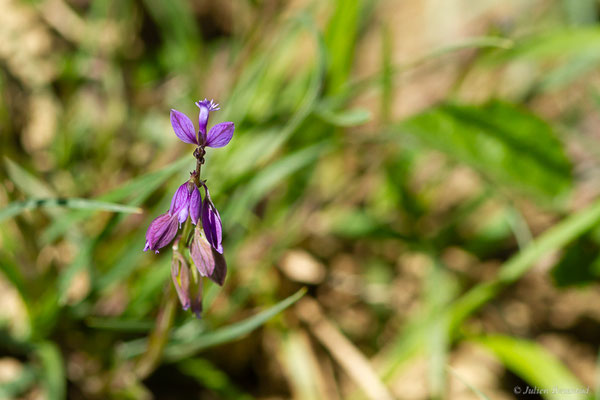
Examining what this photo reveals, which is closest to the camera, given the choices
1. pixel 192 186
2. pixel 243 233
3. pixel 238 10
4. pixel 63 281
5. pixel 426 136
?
pixel 192 186

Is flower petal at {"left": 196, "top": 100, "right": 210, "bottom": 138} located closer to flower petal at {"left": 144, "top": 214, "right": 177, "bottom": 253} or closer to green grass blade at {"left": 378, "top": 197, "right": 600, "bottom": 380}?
flower petal at {"left": 144, "top": 214, "right": 177, "bottom": 253}

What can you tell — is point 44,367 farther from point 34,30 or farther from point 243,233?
A: point 34,30

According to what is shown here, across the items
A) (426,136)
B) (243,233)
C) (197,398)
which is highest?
(243,233)

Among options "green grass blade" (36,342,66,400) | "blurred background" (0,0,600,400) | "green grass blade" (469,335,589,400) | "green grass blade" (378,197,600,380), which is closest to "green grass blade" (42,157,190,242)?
"blurred background" (0,0,600,400)

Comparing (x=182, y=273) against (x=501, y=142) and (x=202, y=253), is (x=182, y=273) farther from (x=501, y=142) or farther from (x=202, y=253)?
(x=501, y=142)

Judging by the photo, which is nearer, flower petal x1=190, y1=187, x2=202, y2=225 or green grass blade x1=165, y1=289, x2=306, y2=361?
flower petal x1=190, y1=187, x2=202, y2=225

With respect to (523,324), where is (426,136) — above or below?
above

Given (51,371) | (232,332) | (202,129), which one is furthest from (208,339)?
(202,129)

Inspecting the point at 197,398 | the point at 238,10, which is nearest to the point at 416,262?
the point at 197,398
